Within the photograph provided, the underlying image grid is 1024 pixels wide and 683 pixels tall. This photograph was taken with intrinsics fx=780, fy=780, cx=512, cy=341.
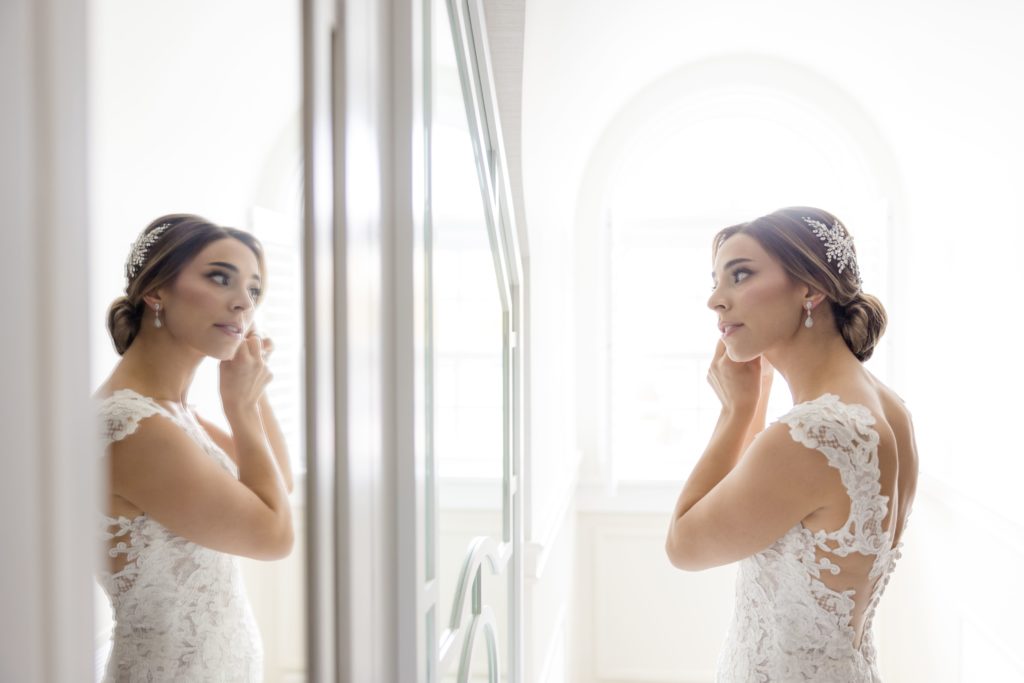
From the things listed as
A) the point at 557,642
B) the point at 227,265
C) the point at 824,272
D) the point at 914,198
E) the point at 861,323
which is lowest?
the point at 557,642

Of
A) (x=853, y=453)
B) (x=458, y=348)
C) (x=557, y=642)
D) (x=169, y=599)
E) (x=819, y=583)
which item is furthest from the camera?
(x=557, y=642)

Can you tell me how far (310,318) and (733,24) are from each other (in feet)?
10.6

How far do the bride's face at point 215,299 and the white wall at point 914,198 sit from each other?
4.40 feet

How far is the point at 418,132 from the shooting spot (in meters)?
0.94

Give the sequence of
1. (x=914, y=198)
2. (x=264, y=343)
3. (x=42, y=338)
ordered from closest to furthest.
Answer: (x=42, y=338) < (x=264, y=343) < (x=914, y=198)

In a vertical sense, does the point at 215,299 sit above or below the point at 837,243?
below

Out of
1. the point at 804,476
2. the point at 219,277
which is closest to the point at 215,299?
the point at 219,277

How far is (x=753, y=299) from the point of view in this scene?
171cm

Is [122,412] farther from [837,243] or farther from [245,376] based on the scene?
[837,243]

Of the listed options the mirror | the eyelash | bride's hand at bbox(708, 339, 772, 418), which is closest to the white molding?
bride's hand at bbox(708, 339, 772, 418)

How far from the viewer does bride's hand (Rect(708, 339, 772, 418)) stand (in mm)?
1868

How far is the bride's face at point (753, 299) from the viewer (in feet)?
5.55

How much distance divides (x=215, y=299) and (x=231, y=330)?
0.12 ft

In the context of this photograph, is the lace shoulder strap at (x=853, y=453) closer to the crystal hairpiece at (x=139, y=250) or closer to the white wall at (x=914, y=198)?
the white wall at (x=914, y=198)
